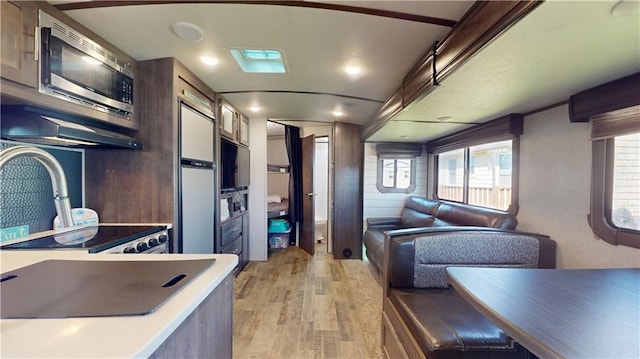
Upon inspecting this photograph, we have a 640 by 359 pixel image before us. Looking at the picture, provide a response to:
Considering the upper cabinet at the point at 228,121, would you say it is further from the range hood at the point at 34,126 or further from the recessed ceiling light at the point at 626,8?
the recessed ceiling light at the point at 626,8

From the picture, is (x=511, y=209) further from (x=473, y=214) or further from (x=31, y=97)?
(x=31, y=97)

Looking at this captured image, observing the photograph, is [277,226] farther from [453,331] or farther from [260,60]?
[453,331]

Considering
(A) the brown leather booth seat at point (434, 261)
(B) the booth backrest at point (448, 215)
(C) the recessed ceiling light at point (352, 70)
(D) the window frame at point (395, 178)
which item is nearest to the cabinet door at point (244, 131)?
(C) the recessed ceiling light at point (352, 70)

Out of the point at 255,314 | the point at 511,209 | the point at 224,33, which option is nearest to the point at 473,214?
the point at 511,209

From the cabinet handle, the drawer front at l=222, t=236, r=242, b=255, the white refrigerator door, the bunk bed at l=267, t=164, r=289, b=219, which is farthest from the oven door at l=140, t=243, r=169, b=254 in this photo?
the bunk bed at l=267, t=164, r=289, b=219

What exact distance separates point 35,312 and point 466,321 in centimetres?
175

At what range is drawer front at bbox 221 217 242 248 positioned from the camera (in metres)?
A: 3.05

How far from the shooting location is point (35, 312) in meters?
0.66

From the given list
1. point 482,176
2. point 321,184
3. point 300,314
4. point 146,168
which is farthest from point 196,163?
point 321,184

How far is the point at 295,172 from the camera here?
16.0 ft

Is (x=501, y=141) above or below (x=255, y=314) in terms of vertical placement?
above

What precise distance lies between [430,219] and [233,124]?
289 centimetres

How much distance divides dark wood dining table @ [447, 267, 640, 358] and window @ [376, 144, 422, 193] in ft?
10.5

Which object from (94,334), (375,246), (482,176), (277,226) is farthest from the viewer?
(277,226)
